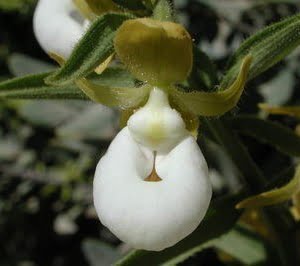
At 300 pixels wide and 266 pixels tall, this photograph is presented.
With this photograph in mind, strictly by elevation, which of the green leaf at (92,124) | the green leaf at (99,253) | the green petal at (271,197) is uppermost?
the green petal at (271,197)

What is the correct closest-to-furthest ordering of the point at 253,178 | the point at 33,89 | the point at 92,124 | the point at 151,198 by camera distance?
the point at 151,198
the point at 33,89
the point at 253,178
the point at 92,124

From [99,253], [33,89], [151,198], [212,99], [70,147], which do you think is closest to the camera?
[151,198]

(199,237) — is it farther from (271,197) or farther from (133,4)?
(133,4)

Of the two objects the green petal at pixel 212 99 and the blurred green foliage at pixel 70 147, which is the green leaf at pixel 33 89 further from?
the blurred green foliage at pixel 70 147

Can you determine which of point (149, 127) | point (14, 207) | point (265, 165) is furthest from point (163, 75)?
point (14, 207)

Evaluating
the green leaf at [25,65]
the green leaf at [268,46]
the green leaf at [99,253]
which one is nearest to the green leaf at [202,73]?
the green leaf at [268,46]

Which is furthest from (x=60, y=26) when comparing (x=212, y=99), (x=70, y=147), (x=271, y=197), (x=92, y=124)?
(x=70, y=147)

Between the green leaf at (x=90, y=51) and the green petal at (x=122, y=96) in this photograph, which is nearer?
the green leaf at (x=90, y=51)
